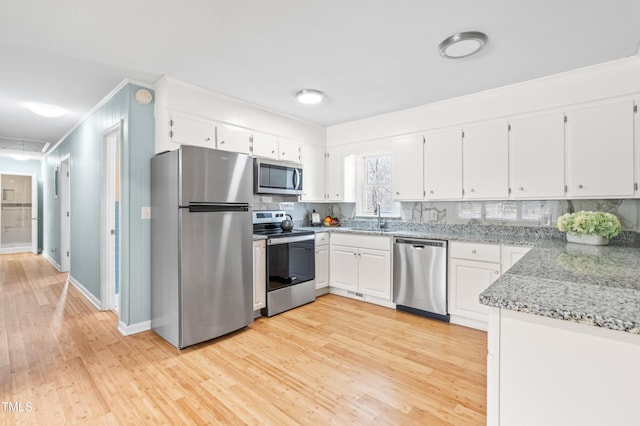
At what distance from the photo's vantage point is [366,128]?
4.23 metres

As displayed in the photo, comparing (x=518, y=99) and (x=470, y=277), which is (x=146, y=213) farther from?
(x=518, y=99)

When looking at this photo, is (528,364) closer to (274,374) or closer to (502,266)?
(274,374)

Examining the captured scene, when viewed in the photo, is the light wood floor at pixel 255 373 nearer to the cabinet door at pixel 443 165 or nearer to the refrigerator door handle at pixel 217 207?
the refrigerator door handle at pixel 217 207

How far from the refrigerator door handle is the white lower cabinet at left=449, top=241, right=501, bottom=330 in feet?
7.05

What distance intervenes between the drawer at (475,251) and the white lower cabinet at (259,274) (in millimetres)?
1973

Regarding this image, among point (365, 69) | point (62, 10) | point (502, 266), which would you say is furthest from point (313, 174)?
point (62, 10)

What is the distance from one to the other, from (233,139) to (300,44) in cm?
146

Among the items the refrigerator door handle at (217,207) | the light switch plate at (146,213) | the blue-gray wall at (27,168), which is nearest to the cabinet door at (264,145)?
the refrigerator door handle at (217,207)

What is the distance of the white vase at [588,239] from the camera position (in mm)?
2404

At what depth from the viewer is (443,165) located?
3.53 meters

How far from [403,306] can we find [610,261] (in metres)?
2.08

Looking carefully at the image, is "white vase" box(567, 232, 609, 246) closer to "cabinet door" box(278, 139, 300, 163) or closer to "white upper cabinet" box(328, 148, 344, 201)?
"white upper cabinet" box(328, 148, 344, 201)

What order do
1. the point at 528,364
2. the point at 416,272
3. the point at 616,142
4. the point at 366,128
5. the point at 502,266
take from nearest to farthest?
the point at 528,364
the point at 616,142
the point at 502,266
the point at 416,272
the point at 366,128

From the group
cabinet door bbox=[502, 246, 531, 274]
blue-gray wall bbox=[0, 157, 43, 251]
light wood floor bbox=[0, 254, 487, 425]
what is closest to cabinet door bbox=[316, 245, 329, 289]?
light wood floor bbox=[0, 254, 487, 425]
